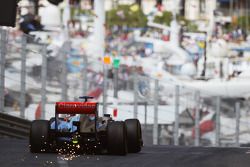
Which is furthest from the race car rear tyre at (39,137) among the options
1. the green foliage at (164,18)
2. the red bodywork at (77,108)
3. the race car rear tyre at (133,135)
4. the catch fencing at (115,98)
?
the green foliage at (164,18)

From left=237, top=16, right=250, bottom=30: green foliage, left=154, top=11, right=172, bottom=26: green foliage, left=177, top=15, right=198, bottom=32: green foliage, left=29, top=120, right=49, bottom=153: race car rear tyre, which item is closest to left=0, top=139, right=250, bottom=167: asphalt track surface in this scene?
left=29, top=120, right=49, bottom=153: race car rear tyre

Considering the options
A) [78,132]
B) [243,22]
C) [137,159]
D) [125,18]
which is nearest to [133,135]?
[78,132]

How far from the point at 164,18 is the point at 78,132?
59528 mm

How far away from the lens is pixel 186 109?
1059 inches

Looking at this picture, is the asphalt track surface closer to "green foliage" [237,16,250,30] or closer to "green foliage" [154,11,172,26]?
"green foliage" [154,11,172,26]

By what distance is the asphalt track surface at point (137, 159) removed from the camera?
12805 millimetres

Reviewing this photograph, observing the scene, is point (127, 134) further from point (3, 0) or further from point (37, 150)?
point (3, 0)

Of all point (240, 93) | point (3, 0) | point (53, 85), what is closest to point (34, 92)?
point (53, 85)

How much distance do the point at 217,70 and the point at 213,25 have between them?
14722mm

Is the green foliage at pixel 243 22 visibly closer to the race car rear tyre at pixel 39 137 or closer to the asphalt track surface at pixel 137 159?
the asphalt track surface at pixel 137 159

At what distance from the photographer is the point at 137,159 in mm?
13797

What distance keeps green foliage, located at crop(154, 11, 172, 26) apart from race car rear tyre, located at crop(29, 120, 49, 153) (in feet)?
181

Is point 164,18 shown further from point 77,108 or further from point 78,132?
point 78,132

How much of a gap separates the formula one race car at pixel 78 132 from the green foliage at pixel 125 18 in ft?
184
